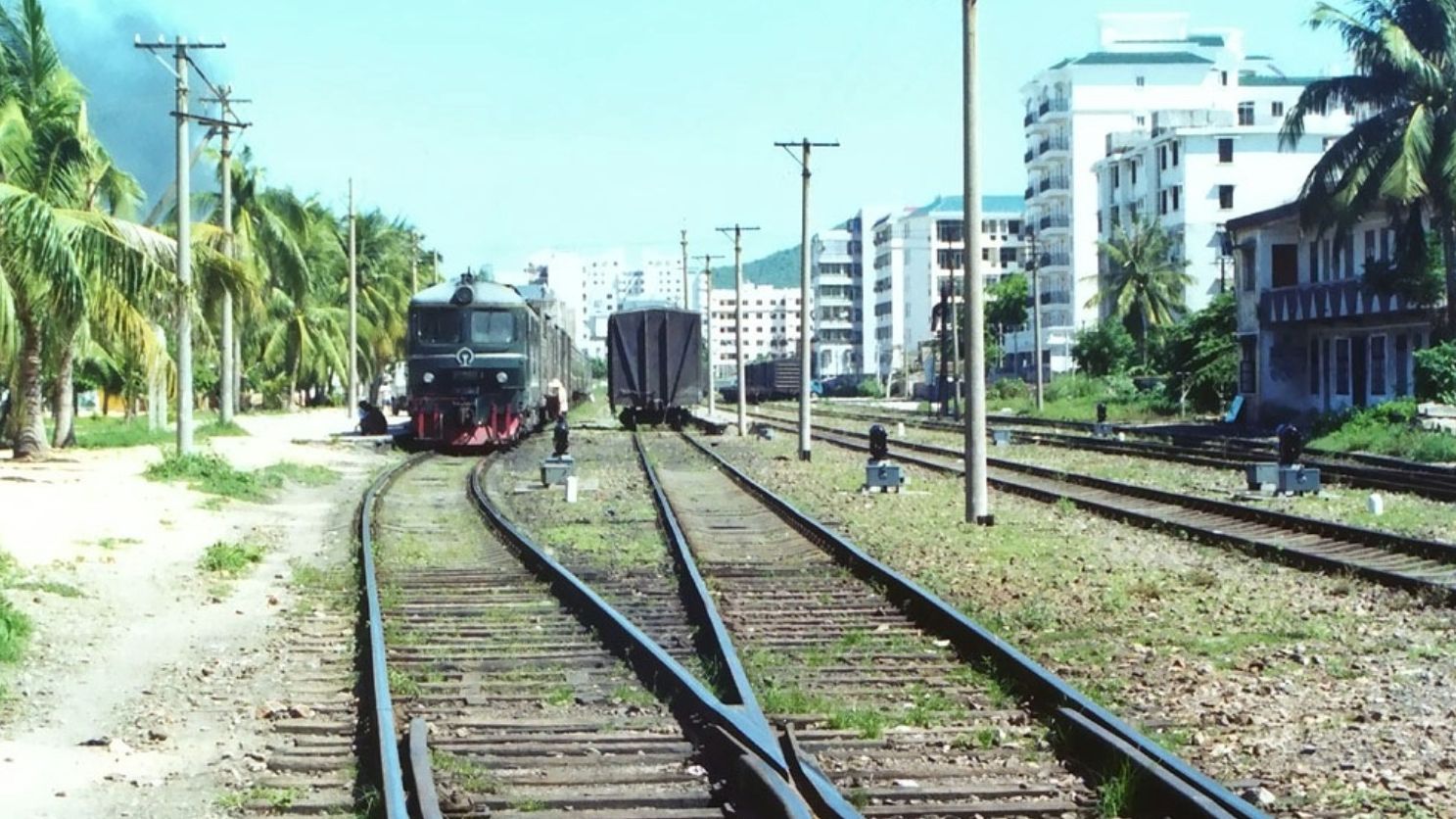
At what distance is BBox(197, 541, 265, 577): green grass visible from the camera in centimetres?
1606

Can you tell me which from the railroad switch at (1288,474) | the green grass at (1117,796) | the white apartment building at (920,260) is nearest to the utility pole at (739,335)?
the railroad switch at (1288,474)

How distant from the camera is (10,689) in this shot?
32.3 feet

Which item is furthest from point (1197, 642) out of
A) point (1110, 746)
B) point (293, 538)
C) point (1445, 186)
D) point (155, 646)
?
point (1445, 186)

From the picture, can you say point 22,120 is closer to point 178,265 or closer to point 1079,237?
point 178,265

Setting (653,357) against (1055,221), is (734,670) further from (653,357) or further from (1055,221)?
(1055,221)

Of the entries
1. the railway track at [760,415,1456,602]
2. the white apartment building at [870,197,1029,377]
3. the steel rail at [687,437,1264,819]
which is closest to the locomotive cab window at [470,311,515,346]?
the railway track at [760,415,1456,602]

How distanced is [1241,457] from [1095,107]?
72.7 m

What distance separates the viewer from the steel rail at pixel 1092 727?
649 centimetres

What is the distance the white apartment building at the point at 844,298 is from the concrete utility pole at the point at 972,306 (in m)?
132

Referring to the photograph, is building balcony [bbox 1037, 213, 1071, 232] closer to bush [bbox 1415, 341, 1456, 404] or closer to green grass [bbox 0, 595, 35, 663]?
bush [bbox 1415, 341, 1456, 404]

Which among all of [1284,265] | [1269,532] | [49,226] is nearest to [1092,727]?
[1269,532]

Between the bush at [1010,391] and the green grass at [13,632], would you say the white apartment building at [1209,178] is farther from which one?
the green grass at [13,632]

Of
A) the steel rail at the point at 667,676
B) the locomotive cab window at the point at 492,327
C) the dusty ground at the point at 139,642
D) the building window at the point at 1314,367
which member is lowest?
the dusty ground at the point at 139,642

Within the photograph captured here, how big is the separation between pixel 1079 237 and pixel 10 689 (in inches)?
3774
